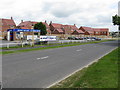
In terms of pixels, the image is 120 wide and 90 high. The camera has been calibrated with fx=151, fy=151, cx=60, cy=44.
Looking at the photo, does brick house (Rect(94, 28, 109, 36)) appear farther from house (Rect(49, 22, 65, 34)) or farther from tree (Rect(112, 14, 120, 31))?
tree (Rect(112, 14, 120, 31))

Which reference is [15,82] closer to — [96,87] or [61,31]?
[96,87]

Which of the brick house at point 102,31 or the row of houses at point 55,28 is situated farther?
the brick house at point 102,31

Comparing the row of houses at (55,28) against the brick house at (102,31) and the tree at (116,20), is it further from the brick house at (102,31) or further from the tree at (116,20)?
the tree at (116,20)

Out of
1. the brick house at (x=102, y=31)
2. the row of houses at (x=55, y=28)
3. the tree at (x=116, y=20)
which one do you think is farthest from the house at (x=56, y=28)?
the tree at (x=116, y=20)

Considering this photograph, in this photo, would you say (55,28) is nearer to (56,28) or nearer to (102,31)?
(56,28)

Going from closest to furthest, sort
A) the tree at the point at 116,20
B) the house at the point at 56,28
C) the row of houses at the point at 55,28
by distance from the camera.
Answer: the tree at the point at 116,20 < the row of houses at the point at 55,28 < the house at the point at 56,28

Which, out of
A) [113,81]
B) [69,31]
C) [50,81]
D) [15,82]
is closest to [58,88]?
[50,81]

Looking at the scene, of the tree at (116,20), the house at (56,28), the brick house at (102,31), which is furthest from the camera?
the brick house at (102,31)

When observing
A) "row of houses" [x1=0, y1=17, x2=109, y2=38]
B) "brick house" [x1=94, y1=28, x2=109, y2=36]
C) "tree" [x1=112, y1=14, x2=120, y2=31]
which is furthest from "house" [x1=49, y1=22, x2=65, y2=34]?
"tree" [x1=112, y1=14, x2=120, y2=31]

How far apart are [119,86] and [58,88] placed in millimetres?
2497

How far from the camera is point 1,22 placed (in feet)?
237

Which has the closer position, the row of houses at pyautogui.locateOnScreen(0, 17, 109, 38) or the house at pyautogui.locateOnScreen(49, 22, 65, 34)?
the row of houses at pyautogui.locateOnScreen(0, 17, 109, 38)

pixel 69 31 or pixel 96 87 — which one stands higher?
pixel 69 31

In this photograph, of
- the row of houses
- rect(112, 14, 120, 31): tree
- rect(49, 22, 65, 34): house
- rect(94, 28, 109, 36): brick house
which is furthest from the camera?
rect(94, 28, 109, 36): brick house
